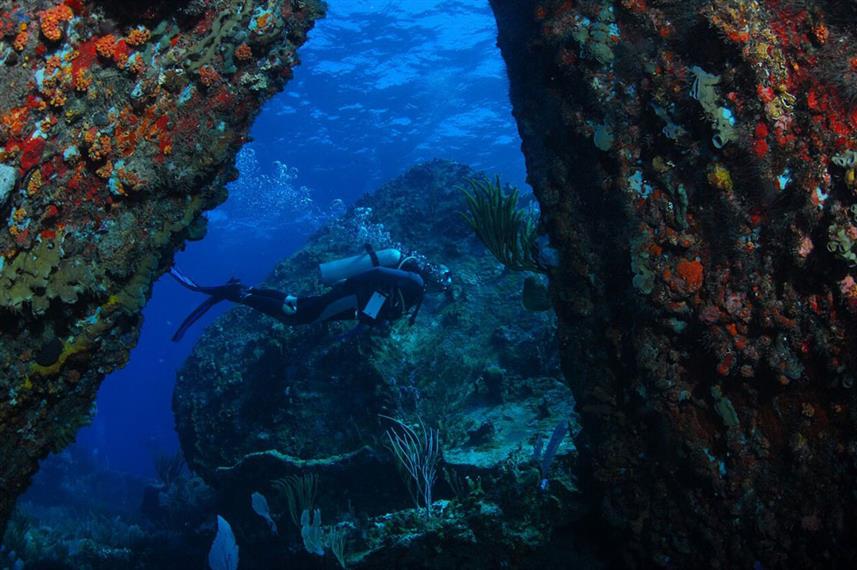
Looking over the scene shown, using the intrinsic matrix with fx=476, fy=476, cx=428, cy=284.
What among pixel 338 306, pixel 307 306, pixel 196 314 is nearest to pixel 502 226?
pixel 338 306

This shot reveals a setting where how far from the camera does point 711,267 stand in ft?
9.52

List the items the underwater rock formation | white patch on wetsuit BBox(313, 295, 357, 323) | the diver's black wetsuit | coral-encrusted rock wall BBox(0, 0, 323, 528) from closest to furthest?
coral-encrusted rock wall BBox(0, 0, 323, 528) < the underwater rock formation < the diver's black wetsuit < white patch on wetsuit BBox(313, 295, 357, 323)

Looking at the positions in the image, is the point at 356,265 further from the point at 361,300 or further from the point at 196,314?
Answer: the point at 196,314

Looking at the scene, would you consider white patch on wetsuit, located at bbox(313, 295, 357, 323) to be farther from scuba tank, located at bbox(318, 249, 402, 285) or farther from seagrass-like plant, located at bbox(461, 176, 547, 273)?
seagrass-like plant, located at bbox(461, 176, 547, 273)

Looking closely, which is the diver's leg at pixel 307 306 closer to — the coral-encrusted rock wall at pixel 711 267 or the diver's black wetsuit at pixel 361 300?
the diver's black wetsuit at pixel 361 300

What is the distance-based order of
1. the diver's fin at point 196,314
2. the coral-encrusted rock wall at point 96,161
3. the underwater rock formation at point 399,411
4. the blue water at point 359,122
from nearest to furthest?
the coral-encrusted rock wall at point 96,161, the underwater rock formation at point 399,411, the diver's fin at point 196,314, the blue water at point 359,122

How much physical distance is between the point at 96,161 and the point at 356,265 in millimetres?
6486

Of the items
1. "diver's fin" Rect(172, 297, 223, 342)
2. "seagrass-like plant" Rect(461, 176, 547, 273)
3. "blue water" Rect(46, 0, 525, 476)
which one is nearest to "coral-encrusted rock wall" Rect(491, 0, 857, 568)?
"seagrass-like plant" Rect(461, 176, 547, 273)

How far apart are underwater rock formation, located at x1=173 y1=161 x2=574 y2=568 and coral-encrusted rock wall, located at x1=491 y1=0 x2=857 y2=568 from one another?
1.30 meters

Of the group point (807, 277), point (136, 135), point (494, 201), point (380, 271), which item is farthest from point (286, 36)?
point (380, 271)

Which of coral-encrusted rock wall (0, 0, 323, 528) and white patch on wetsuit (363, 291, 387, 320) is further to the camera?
white patch on wetsuit (363, 291, 387, 320)

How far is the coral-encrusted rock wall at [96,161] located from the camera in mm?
2352

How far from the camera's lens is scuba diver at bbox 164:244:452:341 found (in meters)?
8.26

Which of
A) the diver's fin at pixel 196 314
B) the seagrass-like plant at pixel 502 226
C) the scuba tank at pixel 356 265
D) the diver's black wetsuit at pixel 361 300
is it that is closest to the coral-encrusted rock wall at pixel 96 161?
the seagrass-like plant at pixel 502 226
